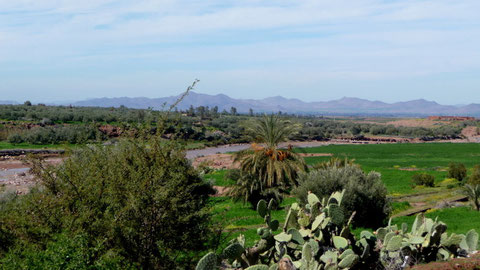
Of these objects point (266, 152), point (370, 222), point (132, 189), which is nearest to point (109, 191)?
point (132, 189)

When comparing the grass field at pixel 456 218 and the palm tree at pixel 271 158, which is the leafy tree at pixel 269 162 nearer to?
the palm tree at pixel 271 158

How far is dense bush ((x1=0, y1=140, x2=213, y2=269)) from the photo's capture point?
25.1 feet

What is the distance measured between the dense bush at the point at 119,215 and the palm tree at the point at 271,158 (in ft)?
40.7

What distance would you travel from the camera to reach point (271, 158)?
21.6 metres

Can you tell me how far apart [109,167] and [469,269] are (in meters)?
6.98

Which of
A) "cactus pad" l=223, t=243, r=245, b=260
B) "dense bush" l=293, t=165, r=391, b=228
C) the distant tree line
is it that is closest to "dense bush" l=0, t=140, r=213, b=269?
"cactus pad" l=223, t=243, r=245, b=260

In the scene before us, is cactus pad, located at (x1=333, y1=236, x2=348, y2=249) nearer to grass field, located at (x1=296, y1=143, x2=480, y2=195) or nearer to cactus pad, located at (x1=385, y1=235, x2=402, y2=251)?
cactus pad, located at (x1=385, y1=235, x2=402, y2=251)

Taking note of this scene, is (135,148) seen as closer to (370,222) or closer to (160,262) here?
(160,262)

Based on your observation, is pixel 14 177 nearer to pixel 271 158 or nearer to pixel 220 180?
pixel 220 180

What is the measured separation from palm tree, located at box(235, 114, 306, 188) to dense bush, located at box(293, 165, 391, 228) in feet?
12.1

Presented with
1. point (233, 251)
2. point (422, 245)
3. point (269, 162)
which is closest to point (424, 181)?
point (269, 162)

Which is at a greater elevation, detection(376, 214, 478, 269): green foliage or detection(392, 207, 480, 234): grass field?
detection(376, 214, 478, 269): green foliage

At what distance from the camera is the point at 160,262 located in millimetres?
7793

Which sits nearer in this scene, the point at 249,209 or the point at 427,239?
the point at 427,239
